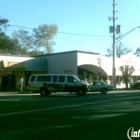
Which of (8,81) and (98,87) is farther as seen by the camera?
(8,81)

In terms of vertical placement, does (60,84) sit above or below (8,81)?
below

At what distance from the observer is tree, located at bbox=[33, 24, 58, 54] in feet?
206

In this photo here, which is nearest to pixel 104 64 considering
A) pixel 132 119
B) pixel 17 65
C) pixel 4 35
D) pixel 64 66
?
pixel 64 66

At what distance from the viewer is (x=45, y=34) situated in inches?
2467

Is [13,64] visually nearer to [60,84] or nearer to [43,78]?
[43,78]

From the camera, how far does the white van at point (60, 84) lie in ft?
83.6

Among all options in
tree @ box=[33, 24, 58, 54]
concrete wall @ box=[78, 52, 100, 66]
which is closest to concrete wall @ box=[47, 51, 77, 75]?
concrete wall @ box=[78, 52, 100, 66]

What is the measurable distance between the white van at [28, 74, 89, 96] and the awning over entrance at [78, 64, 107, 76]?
10497mm

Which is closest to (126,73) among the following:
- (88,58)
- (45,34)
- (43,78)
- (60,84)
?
(88,58)

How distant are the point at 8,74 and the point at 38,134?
2925cm

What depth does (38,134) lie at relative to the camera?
8250mm

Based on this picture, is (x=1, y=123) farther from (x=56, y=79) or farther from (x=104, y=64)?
(x=104, y=64)

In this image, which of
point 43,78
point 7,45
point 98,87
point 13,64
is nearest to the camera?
point 43,78

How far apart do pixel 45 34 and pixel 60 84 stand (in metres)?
38.6
